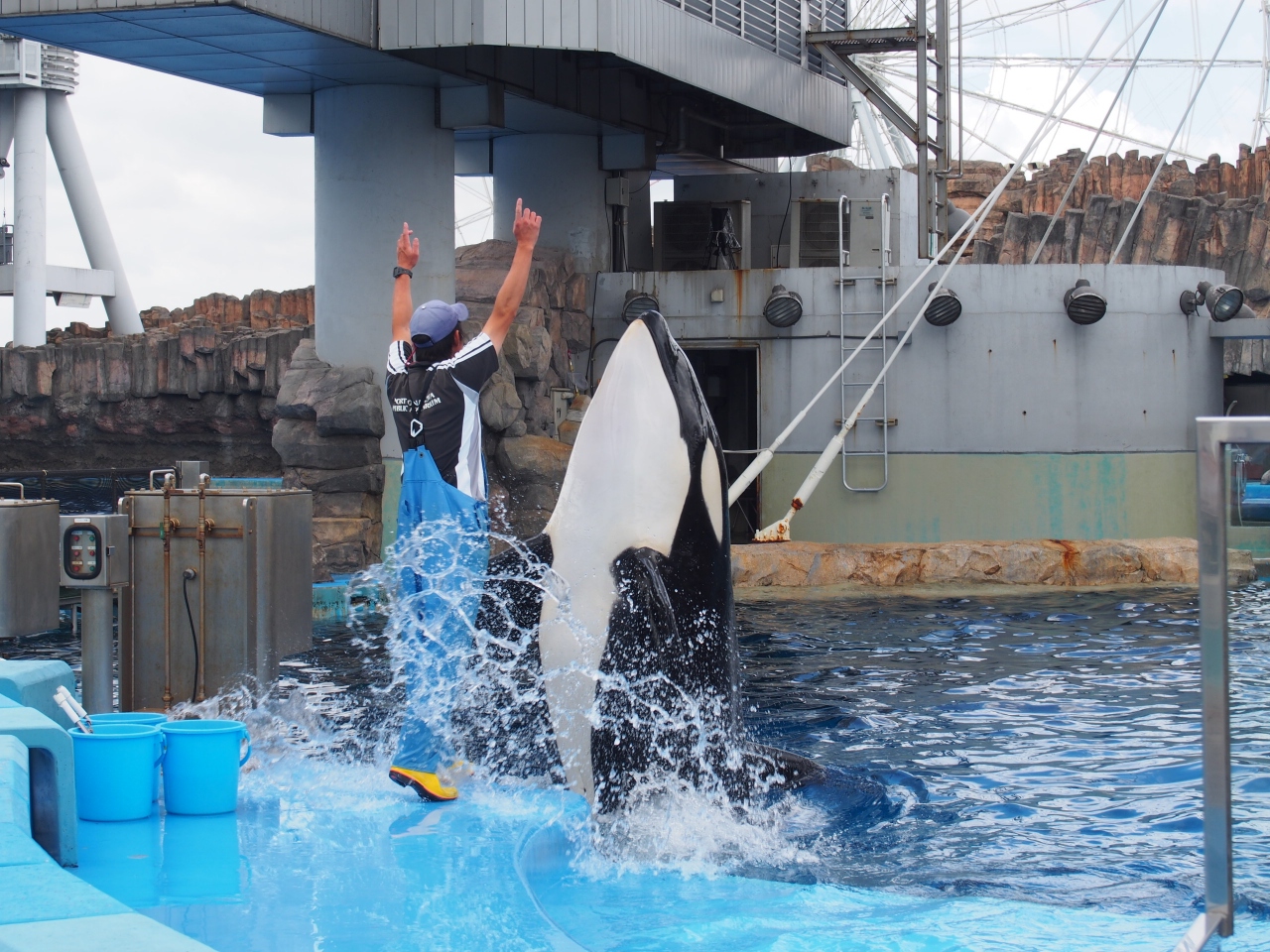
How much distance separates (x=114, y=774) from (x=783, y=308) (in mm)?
10208

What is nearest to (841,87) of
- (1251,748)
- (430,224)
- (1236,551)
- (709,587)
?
(430,224)

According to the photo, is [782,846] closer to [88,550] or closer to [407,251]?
[407,251]

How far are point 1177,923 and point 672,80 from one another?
11.8 meters

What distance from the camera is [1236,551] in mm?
10766

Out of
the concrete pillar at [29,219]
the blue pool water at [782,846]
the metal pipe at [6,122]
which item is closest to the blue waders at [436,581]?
the blue pool water at [782,846]

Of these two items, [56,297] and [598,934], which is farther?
[56,297]

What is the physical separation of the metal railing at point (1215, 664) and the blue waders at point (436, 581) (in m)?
2.45

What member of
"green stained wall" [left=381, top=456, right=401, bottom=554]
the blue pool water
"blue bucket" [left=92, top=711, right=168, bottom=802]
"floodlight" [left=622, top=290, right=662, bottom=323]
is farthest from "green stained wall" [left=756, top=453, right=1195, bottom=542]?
"blue bucket" [left=92, top=711, right=168, bottom=802]

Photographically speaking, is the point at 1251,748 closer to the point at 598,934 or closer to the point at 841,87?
the point at 598,934

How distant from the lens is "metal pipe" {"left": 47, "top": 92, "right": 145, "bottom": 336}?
31.1m

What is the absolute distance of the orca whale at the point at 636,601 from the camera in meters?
3.95

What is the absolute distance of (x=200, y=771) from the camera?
3947 millimetres

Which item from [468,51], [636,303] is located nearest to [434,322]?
[468,51]

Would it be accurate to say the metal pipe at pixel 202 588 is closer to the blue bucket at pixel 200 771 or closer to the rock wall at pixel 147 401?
the blue bucket at pixel 200 771
